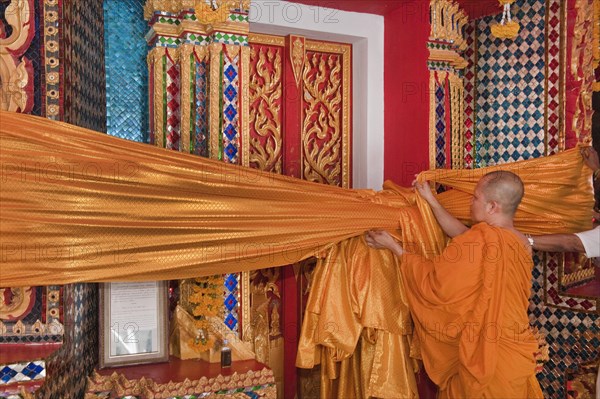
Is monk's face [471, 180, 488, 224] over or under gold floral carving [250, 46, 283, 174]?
under

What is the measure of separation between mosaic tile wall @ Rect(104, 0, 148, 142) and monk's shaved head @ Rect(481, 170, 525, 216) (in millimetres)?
2327

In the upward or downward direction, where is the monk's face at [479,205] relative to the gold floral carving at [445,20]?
downward

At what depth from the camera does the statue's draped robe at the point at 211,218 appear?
2.62m

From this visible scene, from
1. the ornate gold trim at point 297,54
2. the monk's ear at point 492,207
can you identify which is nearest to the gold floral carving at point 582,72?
the monk's ear at point 492,207

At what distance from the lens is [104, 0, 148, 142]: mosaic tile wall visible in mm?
3906

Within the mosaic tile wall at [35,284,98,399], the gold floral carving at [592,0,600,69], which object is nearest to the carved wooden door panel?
the mosaic tile wall at [35,284,98,399]

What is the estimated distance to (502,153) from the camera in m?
4.47

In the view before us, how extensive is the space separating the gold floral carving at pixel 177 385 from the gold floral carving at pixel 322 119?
182cm

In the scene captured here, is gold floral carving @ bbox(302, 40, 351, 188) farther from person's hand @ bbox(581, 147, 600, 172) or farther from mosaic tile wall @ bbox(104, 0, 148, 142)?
person's hand @ bbox(581, 147, 600, 172)

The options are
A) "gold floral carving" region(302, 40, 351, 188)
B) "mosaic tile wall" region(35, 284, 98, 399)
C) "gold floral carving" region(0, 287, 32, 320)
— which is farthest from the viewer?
"gold floral carving" region(302, 40, 351, 188)

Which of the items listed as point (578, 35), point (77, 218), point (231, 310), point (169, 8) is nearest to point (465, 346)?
point (231, 310)

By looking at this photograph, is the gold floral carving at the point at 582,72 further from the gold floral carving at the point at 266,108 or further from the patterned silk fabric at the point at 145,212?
the gold floral carving at the point at 266,108

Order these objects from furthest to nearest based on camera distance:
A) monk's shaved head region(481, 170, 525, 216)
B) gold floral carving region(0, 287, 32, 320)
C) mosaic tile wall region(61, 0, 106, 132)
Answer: monk's shaved head region(481, 170, 525, 216) → mosaic tile wall region(61, 0, 106, 132) → gold floral carving region(0, 287, 32, 320)

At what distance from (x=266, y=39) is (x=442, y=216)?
78.0 inches
